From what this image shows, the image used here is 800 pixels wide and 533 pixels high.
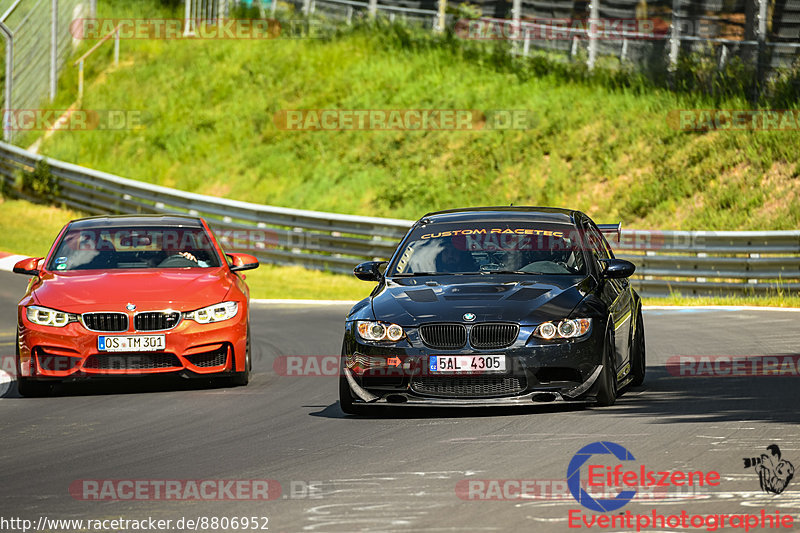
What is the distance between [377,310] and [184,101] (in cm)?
3004

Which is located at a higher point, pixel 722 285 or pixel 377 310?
pixel 377 310

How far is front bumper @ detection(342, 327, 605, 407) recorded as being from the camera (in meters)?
9.23

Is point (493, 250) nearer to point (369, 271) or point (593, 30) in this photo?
point (369, 271)

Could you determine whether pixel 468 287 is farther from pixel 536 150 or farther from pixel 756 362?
pixel 536 150

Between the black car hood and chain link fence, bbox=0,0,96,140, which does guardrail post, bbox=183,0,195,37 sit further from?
the black car hood

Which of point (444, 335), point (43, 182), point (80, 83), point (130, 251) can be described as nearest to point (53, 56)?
point (80, 83)

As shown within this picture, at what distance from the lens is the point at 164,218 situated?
13250 millimetres

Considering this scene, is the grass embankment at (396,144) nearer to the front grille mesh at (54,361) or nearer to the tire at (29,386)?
the tire at (29,386)

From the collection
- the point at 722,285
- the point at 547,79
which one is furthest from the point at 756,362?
the point at 547,79

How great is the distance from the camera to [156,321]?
11320 mm

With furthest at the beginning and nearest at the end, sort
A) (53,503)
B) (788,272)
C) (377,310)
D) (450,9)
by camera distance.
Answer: (450,9)
(788,272)
(377,310)
(53,503)

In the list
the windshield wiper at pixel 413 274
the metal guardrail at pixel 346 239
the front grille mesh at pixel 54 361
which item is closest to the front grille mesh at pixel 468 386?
the windshield wiper at pixel 413 274

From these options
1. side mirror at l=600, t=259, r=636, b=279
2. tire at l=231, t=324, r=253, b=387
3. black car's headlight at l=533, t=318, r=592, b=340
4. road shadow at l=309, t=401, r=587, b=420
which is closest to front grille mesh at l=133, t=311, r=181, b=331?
tire at l=231, t=324, r=253, b=387

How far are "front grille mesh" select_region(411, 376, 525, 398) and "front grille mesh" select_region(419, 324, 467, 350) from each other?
228 mm
